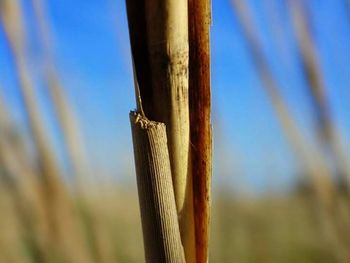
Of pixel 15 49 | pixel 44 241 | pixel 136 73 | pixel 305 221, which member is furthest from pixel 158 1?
pixel 305 221

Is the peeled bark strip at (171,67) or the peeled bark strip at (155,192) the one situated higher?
the peeled bark strip at (171,67)

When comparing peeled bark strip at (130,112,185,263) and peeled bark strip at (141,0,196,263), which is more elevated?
peeled bark strip at (141,0,196,263)
